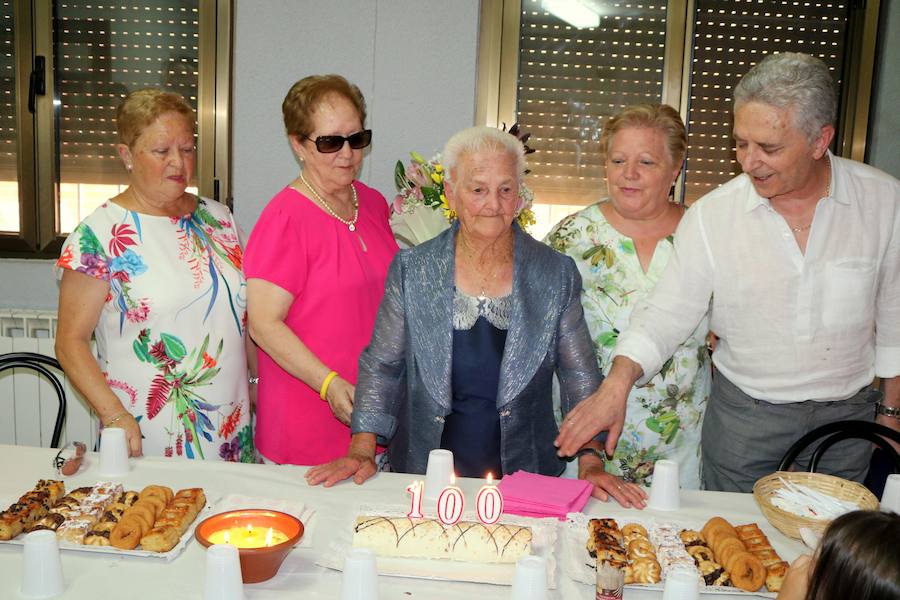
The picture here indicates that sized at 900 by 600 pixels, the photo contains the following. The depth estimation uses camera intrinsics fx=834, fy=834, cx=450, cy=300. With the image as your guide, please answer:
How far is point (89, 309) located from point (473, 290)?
3.83 feet

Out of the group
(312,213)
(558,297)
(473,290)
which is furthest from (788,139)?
(312,213)

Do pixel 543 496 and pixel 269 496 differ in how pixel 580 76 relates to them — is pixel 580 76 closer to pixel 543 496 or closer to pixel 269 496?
pixel 543 496

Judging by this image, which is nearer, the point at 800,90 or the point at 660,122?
the point at 800,90

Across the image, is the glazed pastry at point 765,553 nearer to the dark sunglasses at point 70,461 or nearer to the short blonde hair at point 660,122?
the short blonde hair at point 660,122

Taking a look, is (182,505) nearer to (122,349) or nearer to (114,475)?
(114,475)

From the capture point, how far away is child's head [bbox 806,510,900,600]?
3.68 ft

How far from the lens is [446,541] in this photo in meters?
1.70

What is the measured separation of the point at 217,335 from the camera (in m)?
2.63

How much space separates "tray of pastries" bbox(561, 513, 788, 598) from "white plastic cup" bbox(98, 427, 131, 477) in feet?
3.68

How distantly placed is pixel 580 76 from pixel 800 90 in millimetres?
2135

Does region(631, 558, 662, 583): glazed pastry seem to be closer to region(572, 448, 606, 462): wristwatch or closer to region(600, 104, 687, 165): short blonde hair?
region(572, 448, 606, 462): wristwatch

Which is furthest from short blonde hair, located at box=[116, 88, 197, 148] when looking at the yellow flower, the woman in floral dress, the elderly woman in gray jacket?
the yellow flower

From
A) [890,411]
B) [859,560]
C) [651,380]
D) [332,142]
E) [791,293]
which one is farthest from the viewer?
[332,142]

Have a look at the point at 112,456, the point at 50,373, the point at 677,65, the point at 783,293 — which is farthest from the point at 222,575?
the point at 677,65
